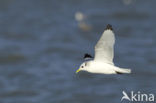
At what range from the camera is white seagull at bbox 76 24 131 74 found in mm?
11203

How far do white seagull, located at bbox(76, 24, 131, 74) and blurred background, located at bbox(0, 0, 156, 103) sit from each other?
15705mm

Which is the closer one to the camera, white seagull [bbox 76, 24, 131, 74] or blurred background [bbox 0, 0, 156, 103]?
white seagull [bbox 76, 24, 131, 74]

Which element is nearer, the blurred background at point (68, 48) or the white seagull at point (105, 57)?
the white seagull at point (105, 57)

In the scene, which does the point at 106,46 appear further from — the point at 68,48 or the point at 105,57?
the point at 68,48

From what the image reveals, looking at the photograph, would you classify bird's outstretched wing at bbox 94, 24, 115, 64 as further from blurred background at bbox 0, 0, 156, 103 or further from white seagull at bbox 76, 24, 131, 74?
blurred background at bbox 0, 0, 156, 103

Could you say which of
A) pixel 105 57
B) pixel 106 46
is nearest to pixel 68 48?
pixel 105 57

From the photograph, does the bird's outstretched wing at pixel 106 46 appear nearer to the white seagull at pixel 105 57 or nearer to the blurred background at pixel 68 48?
the white seagull at pixel 105 57

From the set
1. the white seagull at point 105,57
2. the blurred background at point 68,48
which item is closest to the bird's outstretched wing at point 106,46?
the white seagull at point 105,57

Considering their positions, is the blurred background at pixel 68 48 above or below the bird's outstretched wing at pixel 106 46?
above

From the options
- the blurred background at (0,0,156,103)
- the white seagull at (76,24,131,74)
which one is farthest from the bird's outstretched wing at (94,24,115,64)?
the blurred background at (0,0,156,103)

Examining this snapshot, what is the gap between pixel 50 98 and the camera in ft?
92.3

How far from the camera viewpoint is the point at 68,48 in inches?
1286

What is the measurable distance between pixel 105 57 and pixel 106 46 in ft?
1.06

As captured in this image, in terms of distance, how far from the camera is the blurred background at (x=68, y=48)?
2870 cm
